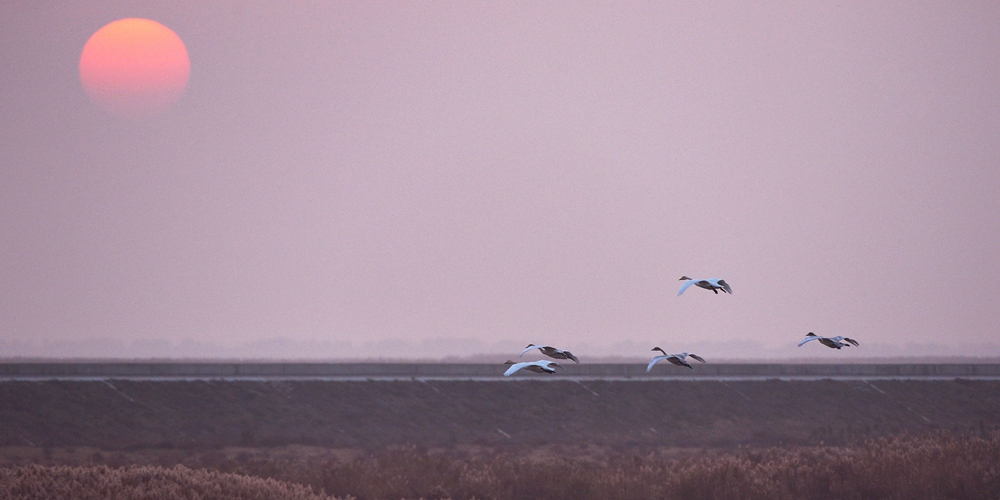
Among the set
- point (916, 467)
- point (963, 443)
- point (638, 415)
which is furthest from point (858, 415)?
point (916, 467)

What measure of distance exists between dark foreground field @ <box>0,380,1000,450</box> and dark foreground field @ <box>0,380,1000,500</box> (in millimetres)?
116

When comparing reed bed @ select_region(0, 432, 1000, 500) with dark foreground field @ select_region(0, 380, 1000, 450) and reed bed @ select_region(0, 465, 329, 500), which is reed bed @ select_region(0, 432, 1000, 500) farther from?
dark foreground field @ select_region(0, 380, 1000, 450)

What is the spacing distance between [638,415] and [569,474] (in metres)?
18.3

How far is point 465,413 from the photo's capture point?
2015 inches

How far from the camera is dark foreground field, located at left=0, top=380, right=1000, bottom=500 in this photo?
3272 cm

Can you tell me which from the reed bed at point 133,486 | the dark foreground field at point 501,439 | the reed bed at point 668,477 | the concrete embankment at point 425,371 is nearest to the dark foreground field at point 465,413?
the dark foreground field at point 501,439

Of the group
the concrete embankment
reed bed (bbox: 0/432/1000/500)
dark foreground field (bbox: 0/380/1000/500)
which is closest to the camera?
reed bed (bbox: 0/432/1000/500)

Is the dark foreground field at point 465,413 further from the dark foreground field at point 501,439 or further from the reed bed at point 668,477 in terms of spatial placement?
the reed bed at point 668,477

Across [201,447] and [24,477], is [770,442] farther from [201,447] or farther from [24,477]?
[24,477]

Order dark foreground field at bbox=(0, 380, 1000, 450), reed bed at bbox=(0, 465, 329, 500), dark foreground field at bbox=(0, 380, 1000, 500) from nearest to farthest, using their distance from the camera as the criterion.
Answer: reed bed at bbox=(0, 465, 329, 500) → dark foreground field at bbox=(0, 380, 1000, 500) → dark foreground field at bbox=(0, 380, 1000, 450)

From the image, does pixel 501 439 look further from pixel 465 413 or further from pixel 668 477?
pixel 668 477

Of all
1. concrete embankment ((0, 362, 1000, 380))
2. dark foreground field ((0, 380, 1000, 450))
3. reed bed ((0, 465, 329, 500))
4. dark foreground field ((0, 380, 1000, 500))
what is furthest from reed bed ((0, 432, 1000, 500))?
concrete embankment ((0, 362, 1000, 380))

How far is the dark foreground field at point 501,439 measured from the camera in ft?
107

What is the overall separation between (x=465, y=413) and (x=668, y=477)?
59.6 ft
